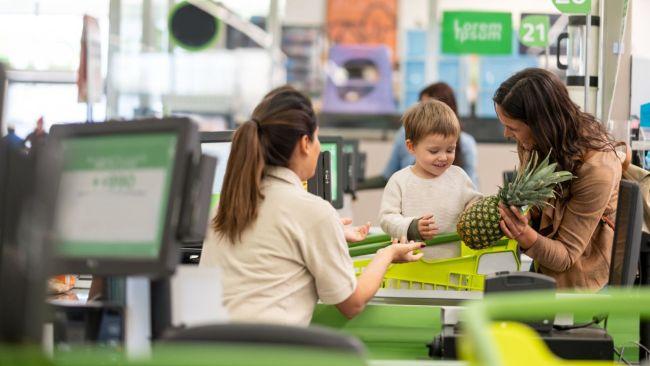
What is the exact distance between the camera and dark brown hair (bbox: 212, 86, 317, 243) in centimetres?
275

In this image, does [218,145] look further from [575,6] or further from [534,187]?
[575,6]

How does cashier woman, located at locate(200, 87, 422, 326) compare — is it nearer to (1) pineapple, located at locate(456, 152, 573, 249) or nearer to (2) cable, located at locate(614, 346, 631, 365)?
(1) pineapple, located at locate(456, 152, 573, 249)

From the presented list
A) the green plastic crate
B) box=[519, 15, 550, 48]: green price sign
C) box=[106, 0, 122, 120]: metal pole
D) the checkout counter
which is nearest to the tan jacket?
the green plastic crate

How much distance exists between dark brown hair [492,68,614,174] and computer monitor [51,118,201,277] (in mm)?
1741

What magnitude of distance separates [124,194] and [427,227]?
1.61 metres

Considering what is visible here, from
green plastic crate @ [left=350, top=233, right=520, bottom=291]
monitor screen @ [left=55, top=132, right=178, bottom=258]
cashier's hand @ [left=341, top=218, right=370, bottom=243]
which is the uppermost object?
monitor screen @ [left=55, top=132, right=178, bottom=258]

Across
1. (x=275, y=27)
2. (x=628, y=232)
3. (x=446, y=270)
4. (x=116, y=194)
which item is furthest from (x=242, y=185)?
(x=275, y=27)

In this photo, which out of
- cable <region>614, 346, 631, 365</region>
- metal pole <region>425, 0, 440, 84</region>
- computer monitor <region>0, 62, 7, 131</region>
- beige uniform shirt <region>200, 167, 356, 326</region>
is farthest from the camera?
metal pole <region>425, 0, 440, 84</region>

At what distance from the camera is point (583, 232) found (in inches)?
135

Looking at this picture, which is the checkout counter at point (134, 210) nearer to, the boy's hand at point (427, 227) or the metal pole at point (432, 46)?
the boy's hand at point (427, 227)

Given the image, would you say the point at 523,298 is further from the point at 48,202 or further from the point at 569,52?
the point at 569,52

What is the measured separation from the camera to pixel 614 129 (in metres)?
5.00

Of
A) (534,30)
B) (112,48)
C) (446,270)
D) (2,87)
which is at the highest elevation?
(534,30)

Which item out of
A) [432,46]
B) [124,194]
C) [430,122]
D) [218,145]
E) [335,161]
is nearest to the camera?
[124,194]
